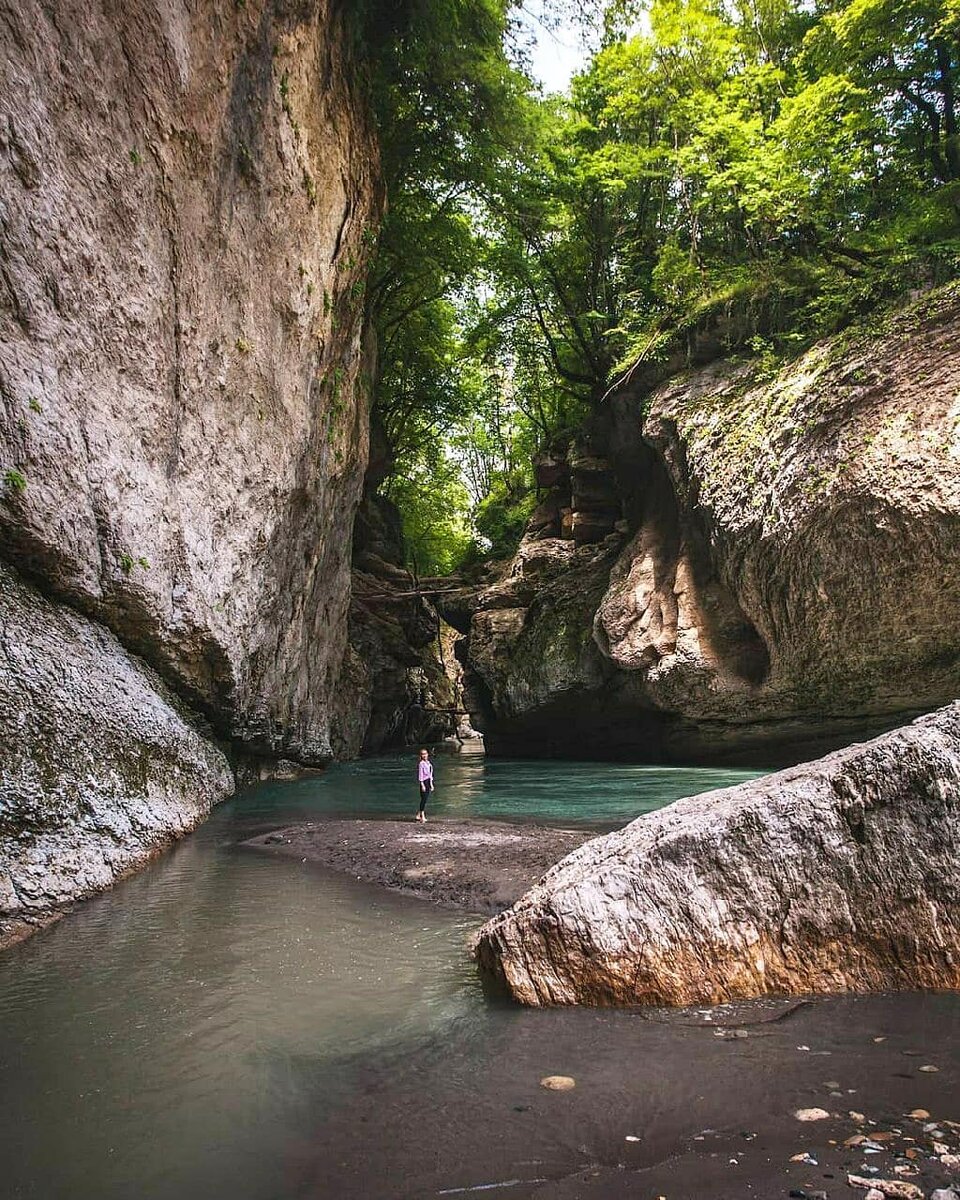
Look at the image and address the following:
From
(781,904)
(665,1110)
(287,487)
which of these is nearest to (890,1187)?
(665,1110)

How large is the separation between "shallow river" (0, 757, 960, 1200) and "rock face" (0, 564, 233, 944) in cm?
60

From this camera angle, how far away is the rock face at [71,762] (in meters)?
7.11

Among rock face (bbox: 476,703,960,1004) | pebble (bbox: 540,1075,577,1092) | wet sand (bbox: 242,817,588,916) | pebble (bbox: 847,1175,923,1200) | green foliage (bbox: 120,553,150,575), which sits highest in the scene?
green foliage (bbox: 120,553,150,575)

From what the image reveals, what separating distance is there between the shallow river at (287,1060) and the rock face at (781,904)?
0.31 m

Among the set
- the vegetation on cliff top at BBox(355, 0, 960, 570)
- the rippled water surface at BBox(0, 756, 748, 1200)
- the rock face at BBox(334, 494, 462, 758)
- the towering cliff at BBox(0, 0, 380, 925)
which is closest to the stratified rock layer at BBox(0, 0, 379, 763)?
the towering cliff at BBox(0, 0, 380, 925)

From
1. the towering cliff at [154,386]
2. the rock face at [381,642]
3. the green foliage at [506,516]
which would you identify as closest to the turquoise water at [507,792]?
the towering cliff at [154,386]

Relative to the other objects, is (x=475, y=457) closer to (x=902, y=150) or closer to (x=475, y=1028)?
(x=902, y=150)

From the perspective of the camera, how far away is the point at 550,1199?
290cm

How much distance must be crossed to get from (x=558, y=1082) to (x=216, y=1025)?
7.36 feet

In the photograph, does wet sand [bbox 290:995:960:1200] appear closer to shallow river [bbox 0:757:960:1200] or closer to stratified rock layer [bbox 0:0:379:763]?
shallow river [bbox 0:757:960:1200]

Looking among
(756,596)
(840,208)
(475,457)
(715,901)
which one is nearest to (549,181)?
(840,208)

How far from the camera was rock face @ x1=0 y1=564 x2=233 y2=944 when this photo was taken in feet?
23.3

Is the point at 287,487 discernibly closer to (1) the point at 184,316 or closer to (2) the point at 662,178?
(1) the point at 184,316

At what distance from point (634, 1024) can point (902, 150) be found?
2074 centimetres
